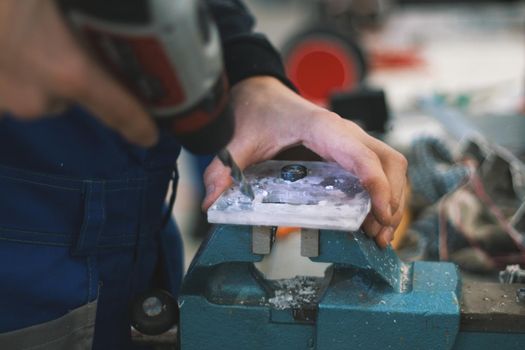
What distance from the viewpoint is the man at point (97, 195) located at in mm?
837

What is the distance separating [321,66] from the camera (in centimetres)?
313

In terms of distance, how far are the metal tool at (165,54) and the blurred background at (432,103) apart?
631mm

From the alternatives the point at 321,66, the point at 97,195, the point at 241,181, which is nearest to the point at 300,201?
the point at 241,181

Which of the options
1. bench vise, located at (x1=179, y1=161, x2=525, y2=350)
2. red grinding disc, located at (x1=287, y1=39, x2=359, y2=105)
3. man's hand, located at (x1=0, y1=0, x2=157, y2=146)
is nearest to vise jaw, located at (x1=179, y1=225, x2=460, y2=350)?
bench vise, located at (x1=179, y1=161, x2=525, y2=350)

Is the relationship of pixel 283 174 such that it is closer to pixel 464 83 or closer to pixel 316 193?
pixel 316 193

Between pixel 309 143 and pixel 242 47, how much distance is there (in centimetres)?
18

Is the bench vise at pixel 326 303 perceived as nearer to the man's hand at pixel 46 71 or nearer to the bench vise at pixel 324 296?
the bench vise at pixel 324 296

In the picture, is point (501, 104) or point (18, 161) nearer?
point (18, 161)

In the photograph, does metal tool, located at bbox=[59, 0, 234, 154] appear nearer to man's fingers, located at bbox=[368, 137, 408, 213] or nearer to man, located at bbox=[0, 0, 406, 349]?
man, located at bbox=[0, 0, 406, 349]

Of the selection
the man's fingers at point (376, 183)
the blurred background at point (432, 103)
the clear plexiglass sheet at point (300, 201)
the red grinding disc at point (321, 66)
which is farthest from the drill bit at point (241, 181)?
the red grinding disc at point (321, 66)

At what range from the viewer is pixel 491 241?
4.45 ft

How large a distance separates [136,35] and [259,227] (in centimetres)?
30

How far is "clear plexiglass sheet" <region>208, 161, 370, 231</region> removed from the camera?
30.1 inches

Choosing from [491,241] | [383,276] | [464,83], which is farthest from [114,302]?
[464,83]
